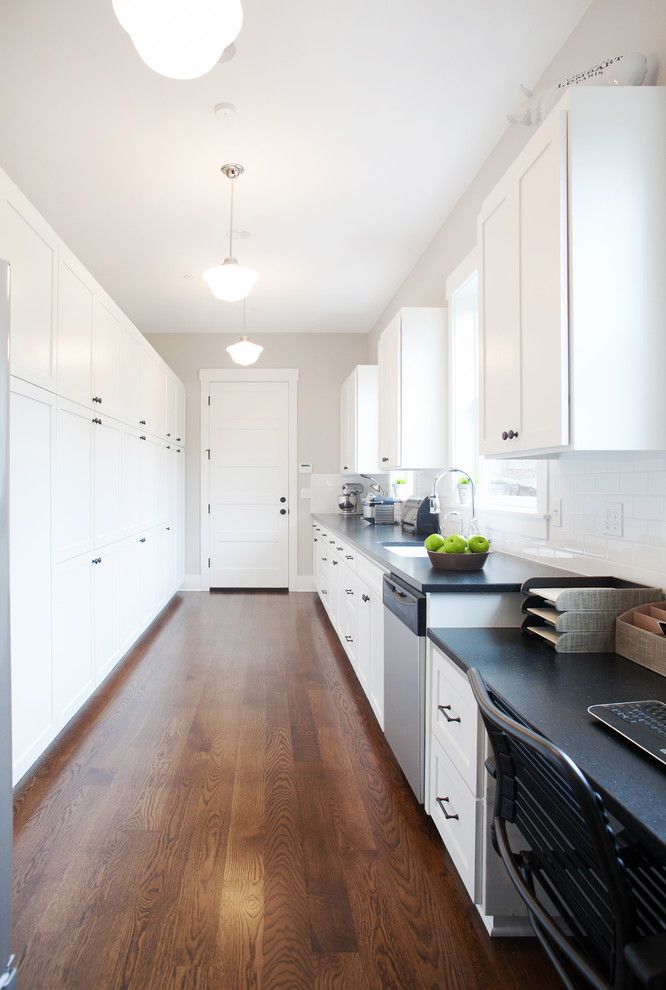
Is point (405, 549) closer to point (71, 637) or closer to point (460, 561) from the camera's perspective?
point (460, 561)

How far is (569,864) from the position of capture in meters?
0.93

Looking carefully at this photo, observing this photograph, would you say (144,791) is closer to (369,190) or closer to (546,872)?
(546,872)

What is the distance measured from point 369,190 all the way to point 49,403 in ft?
6.89

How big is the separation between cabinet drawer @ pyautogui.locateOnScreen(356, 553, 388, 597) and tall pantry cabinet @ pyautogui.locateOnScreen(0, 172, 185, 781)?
1398mm

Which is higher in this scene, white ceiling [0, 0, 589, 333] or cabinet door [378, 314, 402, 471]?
white ceiling [0, 0, 589, 333]

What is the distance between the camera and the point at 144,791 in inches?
89.6

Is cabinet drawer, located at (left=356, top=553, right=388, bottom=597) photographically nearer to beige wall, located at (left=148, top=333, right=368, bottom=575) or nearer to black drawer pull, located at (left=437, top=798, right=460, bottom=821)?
black drawer pull, located at (left=437, top=798, right=460, bottom=821)

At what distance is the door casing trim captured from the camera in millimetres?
6441

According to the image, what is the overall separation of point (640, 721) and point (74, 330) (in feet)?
9.06

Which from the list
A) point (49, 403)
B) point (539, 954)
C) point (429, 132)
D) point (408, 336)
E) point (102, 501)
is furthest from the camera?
point (408, 336)

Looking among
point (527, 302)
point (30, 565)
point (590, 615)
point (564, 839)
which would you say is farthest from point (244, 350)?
point (564, 839)

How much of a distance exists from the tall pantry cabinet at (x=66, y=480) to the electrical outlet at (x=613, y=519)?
6.63ft

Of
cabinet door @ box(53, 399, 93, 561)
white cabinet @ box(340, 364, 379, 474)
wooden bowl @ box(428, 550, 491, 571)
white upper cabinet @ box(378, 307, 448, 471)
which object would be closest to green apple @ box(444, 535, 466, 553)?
wooden bowl @ box(428, 550, 491, 571)

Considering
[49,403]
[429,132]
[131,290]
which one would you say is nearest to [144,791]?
[49,403]
